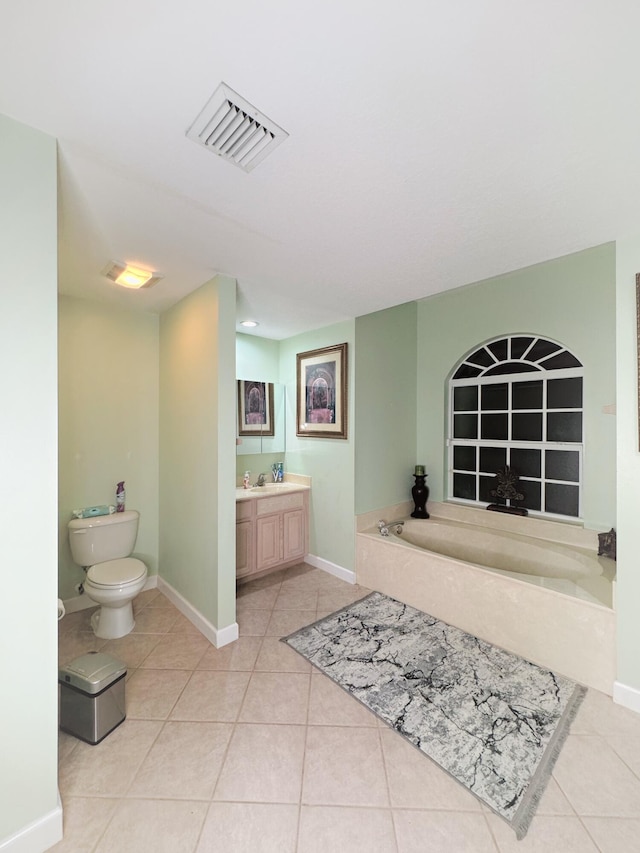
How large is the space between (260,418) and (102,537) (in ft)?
5.65

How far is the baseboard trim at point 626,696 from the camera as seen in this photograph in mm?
1777

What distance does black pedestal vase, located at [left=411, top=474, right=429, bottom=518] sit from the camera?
3613 millimetres

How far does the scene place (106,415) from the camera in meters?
2.91

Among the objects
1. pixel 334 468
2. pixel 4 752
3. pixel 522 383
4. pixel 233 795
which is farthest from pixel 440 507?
pixel 4 752

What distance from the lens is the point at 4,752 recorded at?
3.66 feet

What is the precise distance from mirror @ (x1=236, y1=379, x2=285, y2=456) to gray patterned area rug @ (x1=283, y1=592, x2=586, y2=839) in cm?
177

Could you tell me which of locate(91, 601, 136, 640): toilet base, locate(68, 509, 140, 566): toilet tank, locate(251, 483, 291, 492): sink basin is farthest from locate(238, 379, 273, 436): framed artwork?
locate(91, 601, 136, 640): toilet base

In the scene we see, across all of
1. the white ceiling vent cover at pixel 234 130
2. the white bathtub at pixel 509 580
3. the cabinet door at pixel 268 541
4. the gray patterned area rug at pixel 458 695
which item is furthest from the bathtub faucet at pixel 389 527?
the white ceiling vent cover at pixel 234 130

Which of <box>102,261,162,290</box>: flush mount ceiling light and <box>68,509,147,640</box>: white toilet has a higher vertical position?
<box>102,261,162,290</box>: flush mount ceiling light

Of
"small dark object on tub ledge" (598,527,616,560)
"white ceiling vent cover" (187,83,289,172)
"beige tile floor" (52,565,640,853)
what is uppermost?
"white ceiling vent cover" (187,83,289,172)

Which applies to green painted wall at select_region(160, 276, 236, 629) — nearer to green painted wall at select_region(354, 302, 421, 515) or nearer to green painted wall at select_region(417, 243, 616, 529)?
green painted wall at select_region(354, 302, 421, 515)

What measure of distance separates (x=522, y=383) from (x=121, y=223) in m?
3.17

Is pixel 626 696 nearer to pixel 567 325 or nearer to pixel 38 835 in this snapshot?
pixel 567 325

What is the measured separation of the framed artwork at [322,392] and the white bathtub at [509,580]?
3.05 ft
